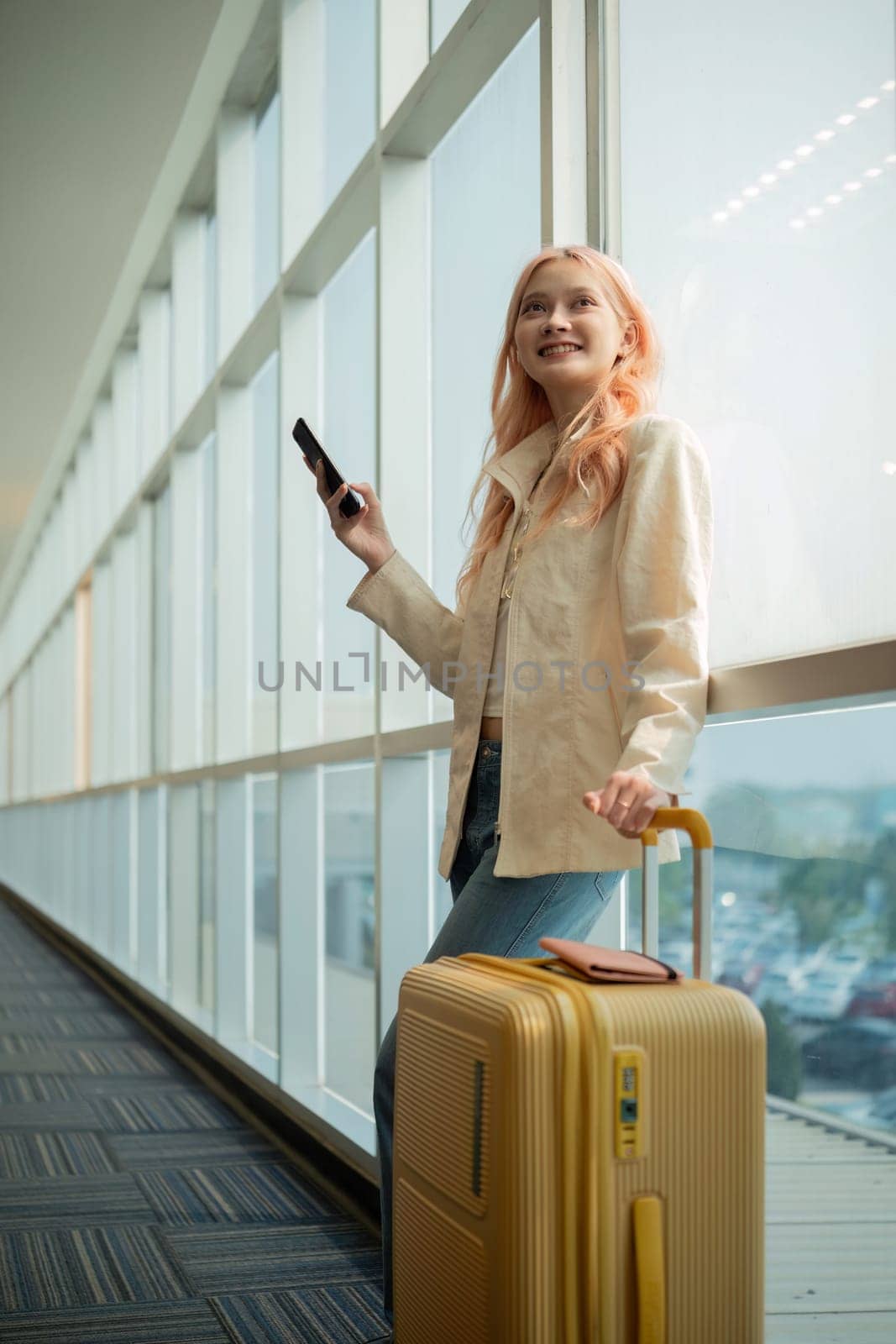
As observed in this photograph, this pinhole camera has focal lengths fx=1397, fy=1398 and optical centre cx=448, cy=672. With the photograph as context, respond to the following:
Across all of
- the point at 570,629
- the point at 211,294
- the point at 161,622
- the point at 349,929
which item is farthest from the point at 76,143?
the point at 570,629

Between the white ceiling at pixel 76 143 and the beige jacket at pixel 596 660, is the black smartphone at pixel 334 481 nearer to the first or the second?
the beige jacket at pixel 596 660

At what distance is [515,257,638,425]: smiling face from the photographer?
1.66 m

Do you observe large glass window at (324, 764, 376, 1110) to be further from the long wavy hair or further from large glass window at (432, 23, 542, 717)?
the long wavy hair

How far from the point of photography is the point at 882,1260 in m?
1.43

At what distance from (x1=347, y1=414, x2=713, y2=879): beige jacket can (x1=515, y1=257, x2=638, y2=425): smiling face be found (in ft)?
0.38

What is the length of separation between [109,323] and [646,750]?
5951 millimetres

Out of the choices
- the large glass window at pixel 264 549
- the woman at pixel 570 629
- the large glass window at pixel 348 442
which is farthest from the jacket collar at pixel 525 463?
the large glass window at pixel 264 549

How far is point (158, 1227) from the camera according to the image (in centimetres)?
255

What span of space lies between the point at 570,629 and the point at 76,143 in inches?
153

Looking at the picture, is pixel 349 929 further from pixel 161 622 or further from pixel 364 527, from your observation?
pixel 161 622

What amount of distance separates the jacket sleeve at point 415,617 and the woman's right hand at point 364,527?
0.07 feet

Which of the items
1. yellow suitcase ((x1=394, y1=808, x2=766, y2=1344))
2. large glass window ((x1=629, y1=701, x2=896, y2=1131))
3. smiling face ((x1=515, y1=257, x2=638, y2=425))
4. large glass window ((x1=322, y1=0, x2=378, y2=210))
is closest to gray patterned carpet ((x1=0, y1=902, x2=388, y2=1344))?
large glass window ((x1=629, y1=701, x2=896, y2=1131))

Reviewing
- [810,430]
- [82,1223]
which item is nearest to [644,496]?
[810,430]

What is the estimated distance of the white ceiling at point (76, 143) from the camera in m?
3.95
